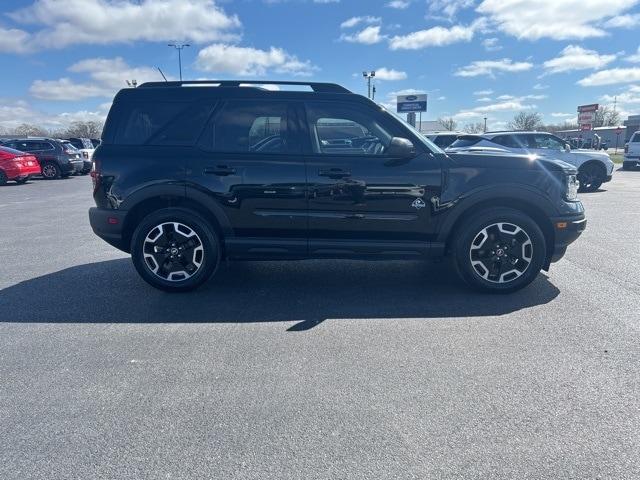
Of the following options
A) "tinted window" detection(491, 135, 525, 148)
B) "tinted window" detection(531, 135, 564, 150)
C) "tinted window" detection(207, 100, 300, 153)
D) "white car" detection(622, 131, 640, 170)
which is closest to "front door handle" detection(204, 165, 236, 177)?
"tinted window" detection(207, 100, 300, 153)

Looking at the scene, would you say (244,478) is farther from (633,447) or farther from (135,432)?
(633,447)

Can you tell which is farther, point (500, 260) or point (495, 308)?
point (500, 260)

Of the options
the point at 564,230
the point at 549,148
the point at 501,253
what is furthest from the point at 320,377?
the point at 549,148

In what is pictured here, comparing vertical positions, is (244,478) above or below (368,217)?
below

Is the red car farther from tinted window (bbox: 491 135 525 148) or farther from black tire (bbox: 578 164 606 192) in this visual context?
black tire (bbox: 578 164 606 192)

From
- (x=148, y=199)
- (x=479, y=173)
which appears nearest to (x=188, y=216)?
(x=148, y=199)

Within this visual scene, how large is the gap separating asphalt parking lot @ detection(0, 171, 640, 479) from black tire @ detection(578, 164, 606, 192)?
1012 cm

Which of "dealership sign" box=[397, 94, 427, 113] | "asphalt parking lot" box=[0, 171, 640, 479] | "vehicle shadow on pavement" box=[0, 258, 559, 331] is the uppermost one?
"dealership sign" box=[397, 94, 427, 113]

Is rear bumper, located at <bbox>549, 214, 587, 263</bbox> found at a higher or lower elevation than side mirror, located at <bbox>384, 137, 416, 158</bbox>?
lower

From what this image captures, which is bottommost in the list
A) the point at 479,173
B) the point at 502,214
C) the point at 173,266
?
the point at 173,266

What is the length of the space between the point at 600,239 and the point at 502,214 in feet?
11.9

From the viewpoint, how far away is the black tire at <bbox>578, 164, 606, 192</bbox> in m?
13.9

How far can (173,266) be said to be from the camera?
4801mm

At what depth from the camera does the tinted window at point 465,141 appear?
43.9 ft
